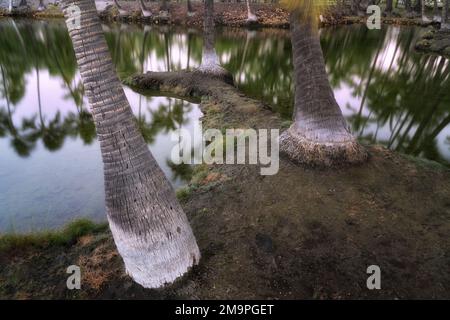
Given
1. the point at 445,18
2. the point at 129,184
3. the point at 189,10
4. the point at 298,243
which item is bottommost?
the point at 298,243

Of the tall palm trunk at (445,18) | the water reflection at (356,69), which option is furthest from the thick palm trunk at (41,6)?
the tall palm trunk at (445,18)

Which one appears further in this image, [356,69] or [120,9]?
[120,9]

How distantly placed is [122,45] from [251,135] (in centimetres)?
2435

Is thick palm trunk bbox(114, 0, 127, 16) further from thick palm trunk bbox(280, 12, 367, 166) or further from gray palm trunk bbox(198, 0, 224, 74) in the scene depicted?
thick palm trunk bbox(280, 12, 367, 166)

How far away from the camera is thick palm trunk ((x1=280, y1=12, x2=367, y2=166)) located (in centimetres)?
801

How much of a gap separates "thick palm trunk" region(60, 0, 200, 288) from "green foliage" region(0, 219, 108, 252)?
7.91 ft

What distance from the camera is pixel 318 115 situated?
26.7 ft

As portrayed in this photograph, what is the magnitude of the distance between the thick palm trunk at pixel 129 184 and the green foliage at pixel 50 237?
2.41 m

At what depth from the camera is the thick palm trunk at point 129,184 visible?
454 cm

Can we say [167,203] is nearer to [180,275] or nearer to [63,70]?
[180,275]

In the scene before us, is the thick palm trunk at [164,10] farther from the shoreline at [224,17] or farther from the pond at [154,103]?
the pond at [154,103]

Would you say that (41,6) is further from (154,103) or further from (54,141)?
(54,141)

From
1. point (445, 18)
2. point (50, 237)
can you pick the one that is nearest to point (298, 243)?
point (50, 237)

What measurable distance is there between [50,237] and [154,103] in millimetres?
11151
